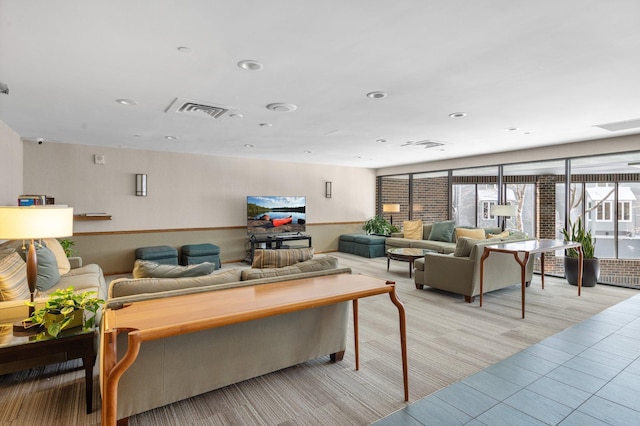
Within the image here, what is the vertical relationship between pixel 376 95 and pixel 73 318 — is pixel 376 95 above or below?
above

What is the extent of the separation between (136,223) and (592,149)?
7.85m

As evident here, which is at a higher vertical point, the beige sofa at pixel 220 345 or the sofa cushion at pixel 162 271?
the sofa cushion at pixel 162 271

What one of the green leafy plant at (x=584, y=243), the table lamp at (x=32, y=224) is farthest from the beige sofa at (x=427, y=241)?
the table lamp at (x=32, y=224)

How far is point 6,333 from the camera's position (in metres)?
2.15

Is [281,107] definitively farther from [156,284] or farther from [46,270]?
[46,270]

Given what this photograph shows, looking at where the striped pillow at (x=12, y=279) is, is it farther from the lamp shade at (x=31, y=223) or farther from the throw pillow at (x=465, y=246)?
the throw pillow at (x=465, y=246)

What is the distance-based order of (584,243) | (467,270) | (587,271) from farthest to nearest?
(584,243) < (587,271) < (467,270)

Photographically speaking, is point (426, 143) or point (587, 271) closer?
point (587, 271)

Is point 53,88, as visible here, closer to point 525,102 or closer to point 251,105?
point 251,105

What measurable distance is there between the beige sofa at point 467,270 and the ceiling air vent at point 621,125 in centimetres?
179

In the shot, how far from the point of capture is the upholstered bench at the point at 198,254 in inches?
250

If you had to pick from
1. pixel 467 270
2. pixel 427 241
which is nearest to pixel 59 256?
pixel 467 270

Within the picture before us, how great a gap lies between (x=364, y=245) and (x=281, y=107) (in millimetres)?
5161

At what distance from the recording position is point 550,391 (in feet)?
7.89
